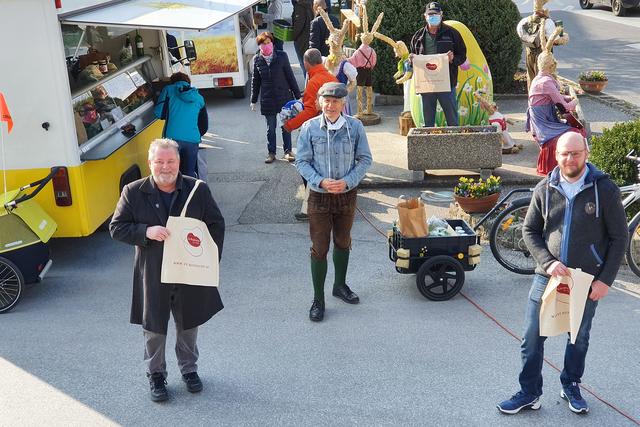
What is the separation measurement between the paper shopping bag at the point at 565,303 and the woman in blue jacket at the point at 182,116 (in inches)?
202

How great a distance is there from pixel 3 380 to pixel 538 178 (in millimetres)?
6338

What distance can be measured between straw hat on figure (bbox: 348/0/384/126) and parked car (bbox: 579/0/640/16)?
1222 centimetres

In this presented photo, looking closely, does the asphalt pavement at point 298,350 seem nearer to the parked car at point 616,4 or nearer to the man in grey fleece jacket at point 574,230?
the man in grey fleece jacket at point 574,230

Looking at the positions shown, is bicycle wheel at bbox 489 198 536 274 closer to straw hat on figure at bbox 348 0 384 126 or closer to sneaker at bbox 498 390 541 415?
sneaker at bbox 498 390 541 415

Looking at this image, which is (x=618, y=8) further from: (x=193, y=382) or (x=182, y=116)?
(x=193, y=382)

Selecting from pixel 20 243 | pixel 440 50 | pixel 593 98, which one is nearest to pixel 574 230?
pixel 20 243

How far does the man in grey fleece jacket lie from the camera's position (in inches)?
179

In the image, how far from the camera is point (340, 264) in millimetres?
6703

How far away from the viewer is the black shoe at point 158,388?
5316 millimetres

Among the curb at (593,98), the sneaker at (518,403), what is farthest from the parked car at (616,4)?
the sneaker at (518,403)

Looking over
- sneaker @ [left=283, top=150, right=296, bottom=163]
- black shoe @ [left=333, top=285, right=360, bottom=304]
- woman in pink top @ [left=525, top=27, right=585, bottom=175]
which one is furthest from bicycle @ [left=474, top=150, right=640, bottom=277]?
sneaker @ [left=283, top=150, right=296, bottom=163]

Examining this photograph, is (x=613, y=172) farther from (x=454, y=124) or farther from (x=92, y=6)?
(x=92, y=6)

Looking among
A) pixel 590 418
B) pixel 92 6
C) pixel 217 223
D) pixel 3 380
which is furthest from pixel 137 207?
pixel 92 6

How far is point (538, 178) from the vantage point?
955 centimetres
